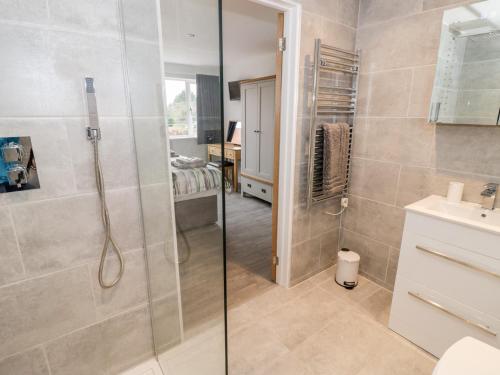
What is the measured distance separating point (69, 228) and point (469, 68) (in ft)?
7.67

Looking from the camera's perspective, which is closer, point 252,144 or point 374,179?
point 374,179

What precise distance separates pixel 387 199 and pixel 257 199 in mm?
2608

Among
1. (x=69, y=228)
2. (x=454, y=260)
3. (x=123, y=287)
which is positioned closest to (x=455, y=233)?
(x=454, y=260)

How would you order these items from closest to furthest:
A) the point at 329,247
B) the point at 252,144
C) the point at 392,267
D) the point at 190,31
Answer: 1. the point at 190,31
2. the point at 392,267
3. the point at 329,247
4. the point at 252,144

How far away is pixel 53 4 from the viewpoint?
3.31 feet

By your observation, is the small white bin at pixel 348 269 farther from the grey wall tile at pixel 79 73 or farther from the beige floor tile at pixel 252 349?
the grey wall tile at pixel 79 73

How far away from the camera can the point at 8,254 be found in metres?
1.10

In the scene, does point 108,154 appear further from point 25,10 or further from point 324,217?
point 324,217

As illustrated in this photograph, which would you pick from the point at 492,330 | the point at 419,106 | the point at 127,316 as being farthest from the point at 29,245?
the point at 419,106

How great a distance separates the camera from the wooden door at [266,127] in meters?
3.74

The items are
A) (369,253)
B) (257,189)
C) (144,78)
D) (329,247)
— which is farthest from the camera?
(257,189)

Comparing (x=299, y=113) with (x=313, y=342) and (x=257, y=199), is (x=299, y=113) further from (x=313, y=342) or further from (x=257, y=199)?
(x=257, y=199)

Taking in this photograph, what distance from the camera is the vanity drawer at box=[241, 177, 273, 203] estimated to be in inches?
160

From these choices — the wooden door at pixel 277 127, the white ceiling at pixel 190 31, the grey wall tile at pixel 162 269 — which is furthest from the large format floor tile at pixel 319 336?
the white ceiling at pixel 190 31
